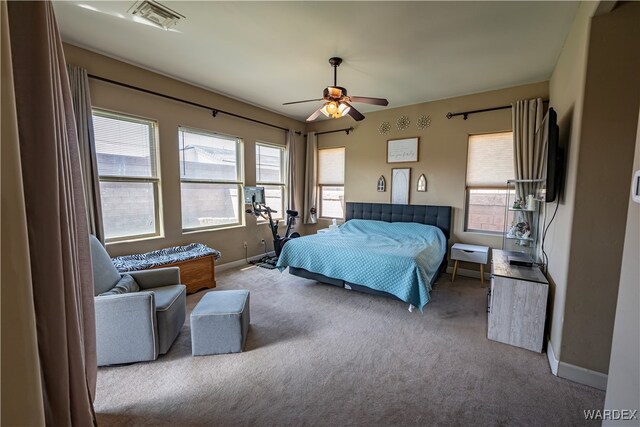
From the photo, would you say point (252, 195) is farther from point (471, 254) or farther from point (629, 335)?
point (629, 335)

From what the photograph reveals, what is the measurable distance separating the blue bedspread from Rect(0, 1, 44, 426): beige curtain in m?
2.68

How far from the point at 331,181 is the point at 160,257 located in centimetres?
356

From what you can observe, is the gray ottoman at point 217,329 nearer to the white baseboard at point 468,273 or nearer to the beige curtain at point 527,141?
the white baseboard at point 468,273

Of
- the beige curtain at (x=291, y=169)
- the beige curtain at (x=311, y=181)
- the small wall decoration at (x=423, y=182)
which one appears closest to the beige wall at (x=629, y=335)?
the small wall decoration at (x=423, y=182)

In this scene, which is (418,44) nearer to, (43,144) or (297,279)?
(43,144)

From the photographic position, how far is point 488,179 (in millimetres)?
4117

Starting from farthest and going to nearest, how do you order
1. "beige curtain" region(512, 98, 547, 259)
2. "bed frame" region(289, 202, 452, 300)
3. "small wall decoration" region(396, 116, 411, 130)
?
"small wall decoration" region(396, 116, 411, 130)
"bed frame" region(289, 202, 452, 300)
"beige curtain" region(512, 98, 547, 259)

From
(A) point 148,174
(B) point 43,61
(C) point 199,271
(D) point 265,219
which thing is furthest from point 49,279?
(D) point 265,219

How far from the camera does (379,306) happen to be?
3.19 meters

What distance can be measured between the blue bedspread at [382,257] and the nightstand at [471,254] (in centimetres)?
18

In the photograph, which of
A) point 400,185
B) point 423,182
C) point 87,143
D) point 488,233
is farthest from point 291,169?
point 488,233

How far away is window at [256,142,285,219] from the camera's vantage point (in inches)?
201

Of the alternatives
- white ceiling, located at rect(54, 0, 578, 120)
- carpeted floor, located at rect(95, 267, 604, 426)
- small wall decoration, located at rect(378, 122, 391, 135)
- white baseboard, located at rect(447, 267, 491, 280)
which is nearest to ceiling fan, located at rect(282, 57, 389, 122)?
white ceiling, located at rect(54, 0, 578, 120)

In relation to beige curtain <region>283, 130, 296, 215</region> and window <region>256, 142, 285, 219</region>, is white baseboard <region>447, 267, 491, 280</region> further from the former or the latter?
window <region>256, 142, 285, 219</region>
